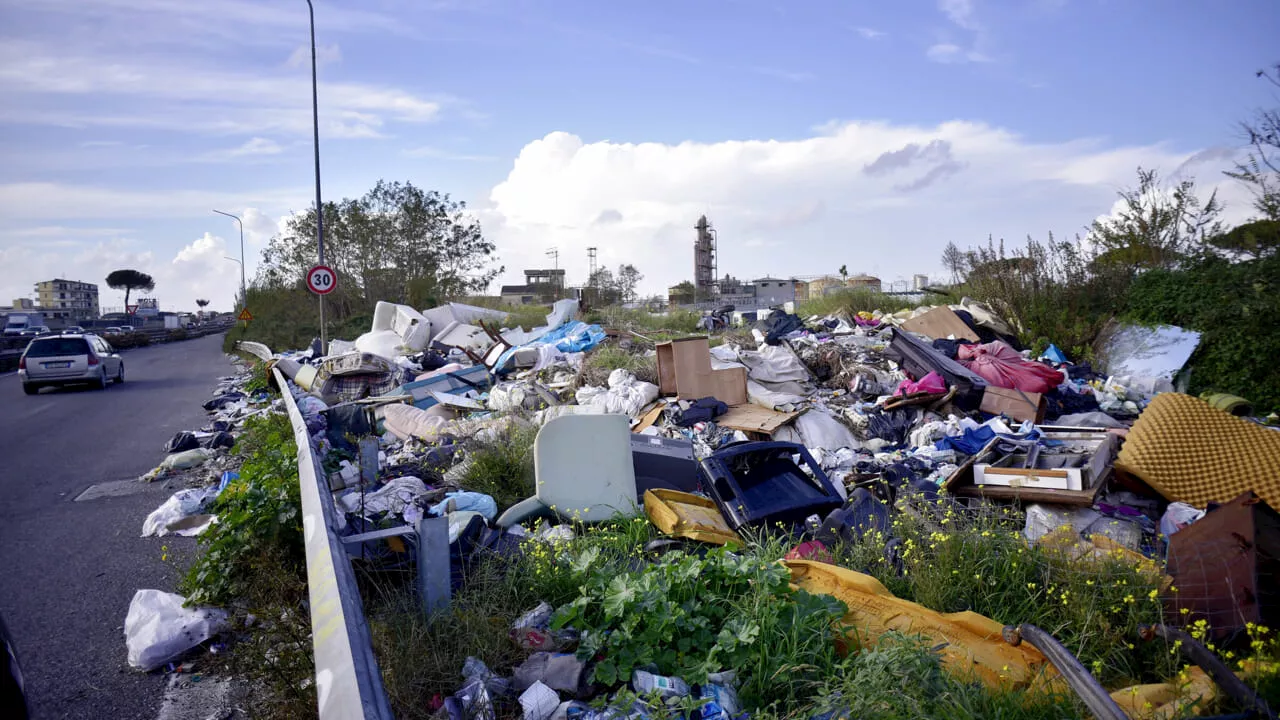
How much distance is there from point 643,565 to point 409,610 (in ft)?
3.99

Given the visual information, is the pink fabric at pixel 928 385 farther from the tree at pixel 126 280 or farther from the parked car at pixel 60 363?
the tree at pixel 126 280

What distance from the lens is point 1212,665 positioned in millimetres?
2727

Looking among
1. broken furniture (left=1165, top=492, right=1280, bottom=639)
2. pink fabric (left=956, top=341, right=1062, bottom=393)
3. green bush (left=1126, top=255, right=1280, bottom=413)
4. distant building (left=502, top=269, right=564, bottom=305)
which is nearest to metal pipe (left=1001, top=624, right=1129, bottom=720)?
broken furniture (left=1165, top=492, right=1280, bottom=639)

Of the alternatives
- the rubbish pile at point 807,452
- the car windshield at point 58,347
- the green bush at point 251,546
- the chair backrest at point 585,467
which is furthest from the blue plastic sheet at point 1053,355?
the car windshield at point 58,347

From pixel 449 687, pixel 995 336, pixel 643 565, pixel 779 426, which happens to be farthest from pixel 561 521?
pixel 995 336

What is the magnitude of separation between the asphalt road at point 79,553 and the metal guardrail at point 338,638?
1.26 m

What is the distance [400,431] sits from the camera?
873cm

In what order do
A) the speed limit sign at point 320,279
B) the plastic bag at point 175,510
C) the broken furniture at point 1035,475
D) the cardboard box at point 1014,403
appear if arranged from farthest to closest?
1. the speed limit sign at point 320,279
2. the cardboard box at point 1014,403
3. the plastic bag at point 175,510
4. the broken furniture at point 1035,475

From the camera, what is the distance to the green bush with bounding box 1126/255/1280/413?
9.18 m

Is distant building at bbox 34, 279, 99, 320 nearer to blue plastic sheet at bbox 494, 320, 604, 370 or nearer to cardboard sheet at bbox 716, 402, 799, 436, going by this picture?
blue plastic sheet at bbox 494, 320, 604, 370

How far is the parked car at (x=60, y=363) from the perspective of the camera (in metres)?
15.9

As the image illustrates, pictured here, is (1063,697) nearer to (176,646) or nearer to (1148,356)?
(176,646)

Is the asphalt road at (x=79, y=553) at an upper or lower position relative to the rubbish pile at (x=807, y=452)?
lower

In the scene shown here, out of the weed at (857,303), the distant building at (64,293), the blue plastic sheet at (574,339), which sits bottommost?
the blue plastic sheet at (574,339)
